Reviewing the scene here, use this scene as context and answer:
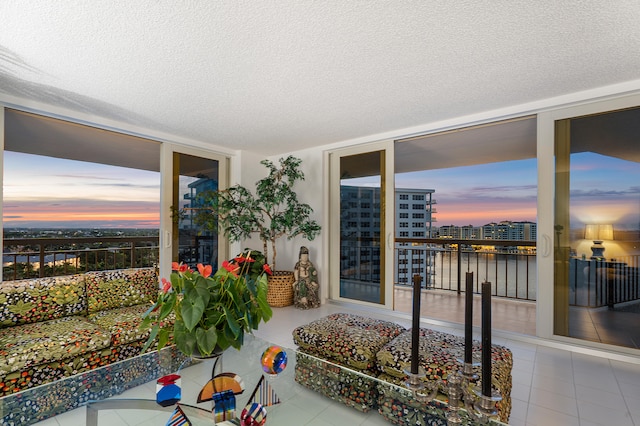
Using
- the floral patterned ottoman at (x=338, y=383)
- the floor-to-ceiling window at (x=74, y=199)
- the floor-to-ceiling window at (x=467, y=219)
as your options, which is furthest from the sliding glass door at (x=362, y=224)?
the floor-to-ceiling window at (x=74, y=199)

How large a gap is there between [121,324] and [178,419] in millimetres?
1390

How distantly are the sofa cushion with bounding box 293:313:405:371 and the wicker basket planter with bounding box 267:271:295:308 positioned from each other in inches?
81.9

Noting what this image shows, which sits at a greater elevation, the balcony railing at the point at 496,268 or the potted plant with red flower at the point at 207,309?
the potted plant with red flower at the point at 207,309

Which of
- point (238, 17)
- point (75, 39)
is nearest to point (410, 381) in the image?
point (238, 17)

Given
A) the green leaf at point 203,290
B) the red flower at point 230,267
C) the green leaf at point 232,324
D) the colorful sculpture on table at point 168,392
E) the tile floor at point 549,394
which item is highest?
the red flower at point 230,267

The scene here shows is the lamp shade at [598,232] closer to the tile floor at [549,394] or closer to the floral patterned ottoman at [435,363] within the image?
the tile floor at [549,394]

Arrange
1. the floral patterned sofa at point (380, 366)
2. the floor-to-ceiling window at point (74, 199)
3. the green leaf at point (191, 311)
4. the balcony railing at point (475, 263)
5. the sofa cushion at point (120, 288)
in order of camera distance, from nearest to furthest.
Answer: the green leaf at point (191, 311) → the floral patterned sofa at point (380, 366) → the sofa cushion at point (120, 288) → the floor-to-ceiling window at point (74, 199) → the balcony railing at point (475, 263)

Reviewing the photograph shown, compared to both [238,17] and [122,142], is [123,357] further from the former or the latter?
[122,142]

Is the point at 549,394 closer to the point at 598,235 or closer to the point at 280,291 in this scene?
the point at 598,235

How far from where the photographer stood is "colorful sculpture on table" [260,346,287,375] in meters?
1.59

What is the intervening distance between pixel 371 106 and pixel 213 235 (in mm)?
3025

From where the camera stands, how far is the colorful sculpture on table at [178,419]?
1.28m

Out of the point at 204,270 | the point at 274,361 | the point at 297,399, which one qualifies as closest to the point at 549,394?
the point at 297,399

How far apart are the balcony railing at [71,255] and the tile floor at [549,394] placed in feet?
10.2
